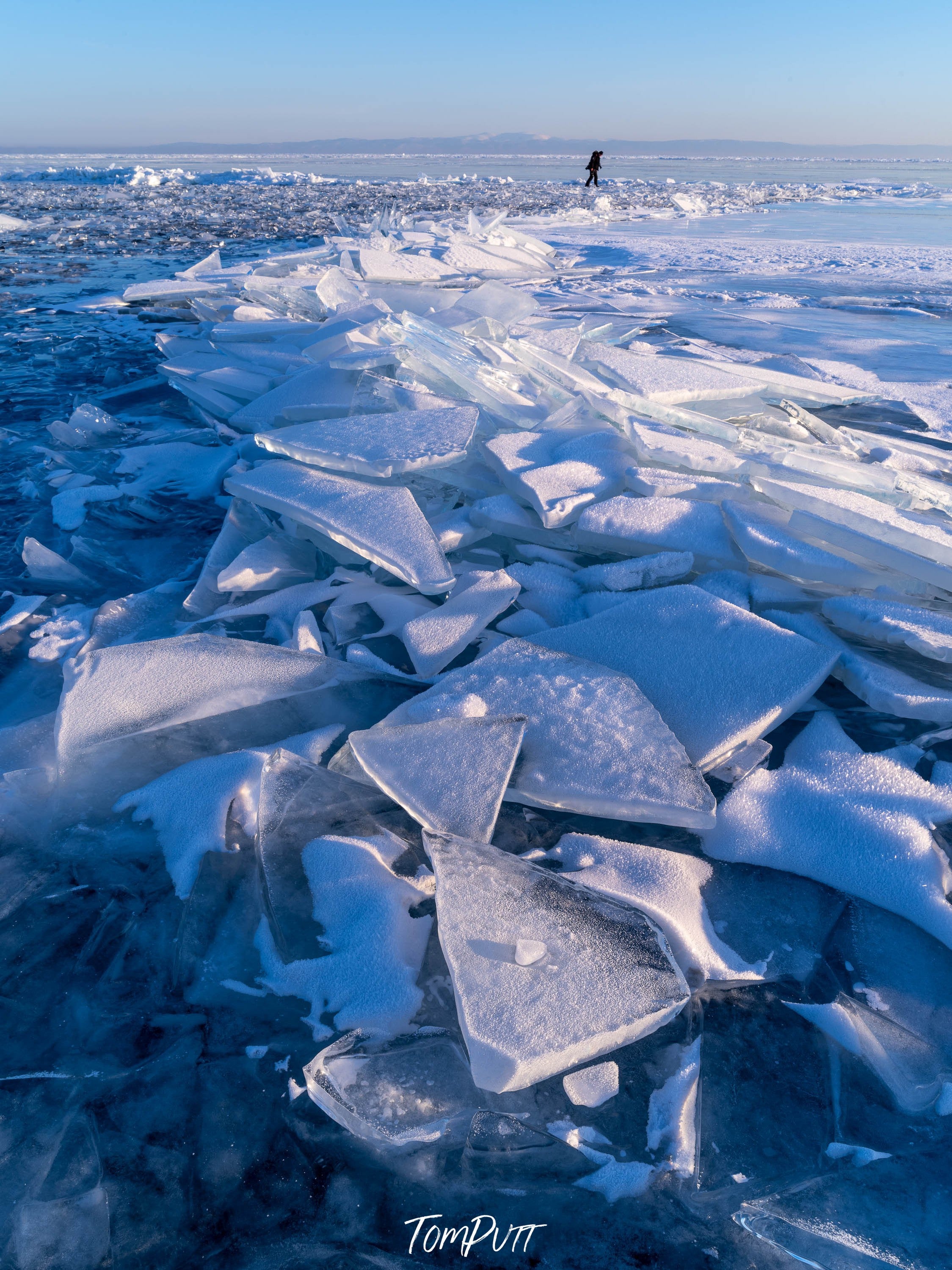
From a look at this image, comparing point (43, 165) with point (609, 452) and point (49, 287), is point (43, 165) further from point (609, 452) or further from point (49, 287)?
point (609, 452)

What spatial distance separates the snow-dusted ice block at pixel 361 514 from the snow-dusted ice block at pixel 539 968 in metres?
0.71

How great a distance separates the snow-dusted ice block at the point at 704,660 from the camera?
134cm

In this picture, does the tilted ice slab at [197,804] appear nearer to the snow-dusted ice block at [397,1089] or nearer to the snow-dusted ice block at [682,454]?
the snow-dusted ice block at [397,1089]

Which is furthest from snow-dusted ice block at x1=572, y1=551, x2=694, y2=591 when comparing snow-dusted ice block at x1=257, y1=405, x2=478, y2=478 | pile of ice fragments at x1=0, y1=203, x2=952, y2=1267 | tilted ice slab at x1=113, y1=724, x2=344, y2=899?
tilted ice slab at x1=113, y1=724, x2=344, y2=899

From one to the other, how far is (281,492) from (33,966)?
120 centimetres

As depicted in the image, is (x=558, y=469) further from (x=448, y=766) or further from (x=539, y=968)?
(x=539, y=968)

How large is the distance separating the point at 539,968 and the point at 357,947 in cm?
27

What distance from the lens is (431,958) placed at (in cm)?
106

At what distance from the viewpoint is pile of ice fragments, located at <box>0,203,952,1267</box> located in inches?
34.6

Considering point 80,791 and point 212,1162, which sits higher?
point 80,791

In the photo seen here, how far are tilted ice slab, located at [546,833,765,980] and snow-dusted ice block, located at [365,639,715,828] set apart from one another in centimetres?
6

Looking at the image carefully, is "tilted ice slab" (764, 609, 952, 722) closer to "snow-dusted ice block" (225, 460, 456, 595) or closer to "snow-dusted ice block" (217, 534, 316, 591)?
"snow-dusted ice block" (225, 460, 456, 595)

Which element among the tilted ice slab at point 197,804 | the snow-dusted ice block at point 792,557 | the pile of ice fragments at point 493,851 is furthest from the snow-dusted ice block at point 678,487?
the tilted ice slab at point 197,804

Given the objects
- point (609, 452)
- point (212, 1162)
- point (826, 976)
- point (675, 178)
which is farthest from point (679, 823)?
point (675, 178)
